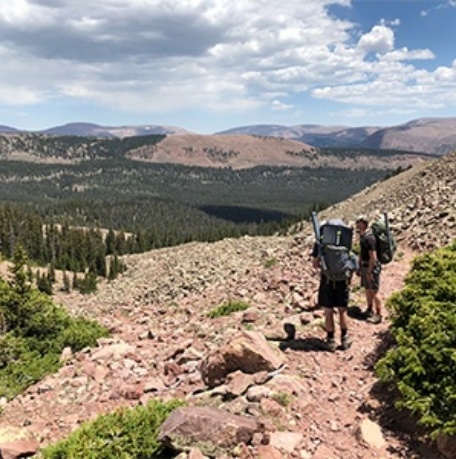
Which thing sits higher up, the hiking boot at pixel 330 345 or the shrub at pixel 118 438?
the hiking boot at pixel 330 345

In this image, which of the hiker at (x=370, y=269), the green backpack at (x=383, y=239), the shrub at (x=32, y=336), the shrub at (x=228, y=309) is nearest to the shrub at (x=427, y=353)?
the hiker at (x=370, y=269)

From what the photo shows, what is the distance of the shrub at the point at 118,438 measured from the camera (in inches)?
383

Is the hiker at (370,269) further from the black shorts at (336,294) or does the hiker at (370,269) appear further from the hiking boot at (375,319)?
the black shorts at (336,294)

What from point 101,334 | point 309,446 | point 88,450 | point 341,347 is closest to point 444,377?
point 309,446

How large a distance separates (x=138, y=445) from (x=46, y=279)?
116 metres

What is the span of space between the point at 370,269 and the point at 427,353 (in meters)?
5.61

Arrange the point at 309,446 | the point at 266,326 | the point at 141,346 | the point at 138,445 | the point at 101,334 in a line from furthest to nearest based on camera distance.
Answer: the point at 101,334, the point at 141,346, the point at 266,326, the point at 138,445, the point at 309,446

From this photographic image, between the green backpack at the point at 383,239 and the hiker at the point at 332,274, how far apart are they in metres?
2.79

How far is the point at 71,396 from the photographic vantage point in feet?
46.8

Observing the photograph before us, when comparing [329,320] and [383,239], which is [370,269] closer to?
[383,239]

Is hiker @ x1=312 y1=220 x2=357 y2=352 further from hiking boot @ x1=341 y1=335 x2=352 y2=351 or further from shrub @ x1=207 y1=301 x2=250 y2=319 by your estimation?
shrub @ x1=207 y1=301 x2=250 y2=319

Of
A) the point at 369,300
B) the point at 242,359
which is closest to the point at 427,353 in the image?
the point at 242,359

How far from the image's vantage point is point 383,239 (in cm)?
1554

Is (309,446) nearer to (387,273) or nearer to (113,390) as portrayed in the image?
(113,390)
